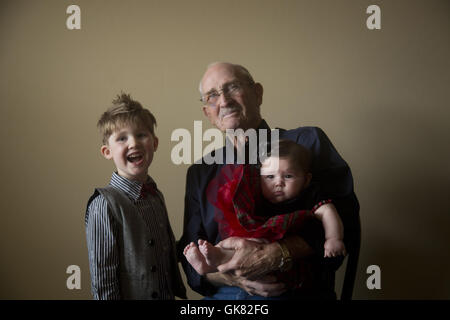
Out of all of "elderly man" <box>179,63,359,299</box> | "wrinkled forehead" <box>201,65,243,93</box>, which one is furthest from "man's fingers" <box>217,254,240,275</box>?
"wrinkled forehead" <box>201,65,243,93</box>

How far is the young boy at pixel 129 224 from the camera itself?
40.5 inches

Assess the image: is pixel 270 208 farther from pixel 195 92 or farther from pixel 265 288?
pixel 195 92

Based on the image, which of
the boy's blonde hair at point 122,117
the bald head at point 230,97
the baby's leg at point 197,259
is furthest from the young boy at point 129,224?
the bald head at point 230,97

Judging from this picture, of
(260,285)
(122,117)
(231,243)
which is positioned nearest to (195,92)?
(122,117)

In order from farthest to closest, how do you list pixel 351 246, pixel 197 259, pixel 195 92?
pixel 195 92
pixel 351 246
pixel 197 259

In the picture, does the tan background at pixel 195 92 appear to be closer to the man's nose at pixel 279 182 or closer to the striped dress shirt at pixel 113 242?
the striped dress shirt at pixel 113 242

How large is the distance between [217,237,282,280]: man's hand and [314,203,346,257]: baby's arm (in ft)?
0.46

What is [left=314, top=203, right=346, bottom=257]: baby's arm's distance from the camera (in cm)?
102

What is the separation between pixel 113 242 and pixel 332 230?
24.0 inches

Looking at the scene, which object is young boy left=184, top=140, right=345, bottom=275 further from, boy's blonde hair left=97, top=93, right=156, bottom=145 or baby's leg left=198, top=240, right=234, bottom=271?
boy's blonde hair left=97, top=93, right=156, bottom=145

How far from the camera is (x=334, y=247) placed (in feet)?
3.35

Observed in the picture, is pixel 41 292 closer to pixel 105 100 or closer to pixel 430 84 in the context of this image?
pixel 105 100

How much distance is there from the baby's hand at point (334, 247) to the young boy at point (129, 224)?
1.54 ft
